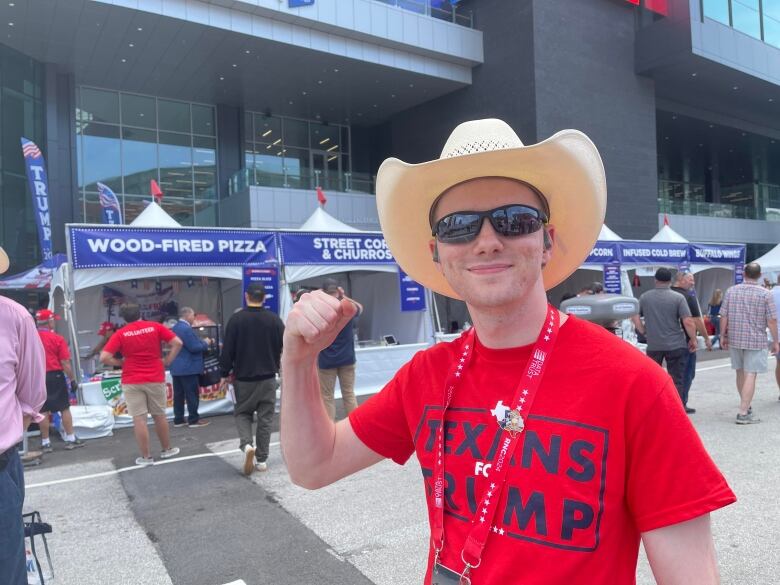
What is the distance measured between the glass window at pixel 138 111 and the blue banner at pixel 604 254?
15791 millimetres

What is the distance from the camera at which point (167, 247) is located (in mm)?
8766

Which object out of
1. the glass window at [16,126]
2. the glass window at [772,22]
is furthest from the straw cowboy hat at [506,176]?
the glass window at [772,22]

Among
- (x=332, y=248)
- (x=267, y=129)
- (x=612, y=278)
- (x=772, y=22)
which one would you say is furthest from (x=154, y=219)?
(x=772, y=22)

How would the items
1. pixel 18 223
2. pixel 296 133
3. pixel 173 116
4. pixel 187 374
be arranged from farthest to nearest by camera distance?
pixel 296 133 → pixel 173 116 → pixel 18 223 → pixel 187 374

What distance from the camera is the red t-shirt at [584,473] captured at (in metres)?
1.10

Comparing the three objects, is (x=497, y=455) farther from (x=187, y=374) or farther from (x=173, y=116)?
(x=173, y=116)

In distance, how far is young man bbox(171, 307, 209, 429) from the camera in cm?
820

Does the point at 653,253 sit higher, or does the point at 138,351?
the point at 653,253

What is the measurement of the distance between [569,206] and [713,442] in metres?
5.42

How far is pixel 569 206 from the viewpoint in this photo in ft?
5.00

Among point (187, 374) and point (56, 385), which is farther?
point (187, 374)

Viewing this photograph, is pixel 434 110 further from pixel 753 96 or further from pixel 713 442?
pixel 713 442

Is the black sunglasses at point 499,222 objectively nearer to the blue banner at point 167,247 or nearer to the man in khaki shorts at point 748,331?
the man in khaki shorts at point 748,331

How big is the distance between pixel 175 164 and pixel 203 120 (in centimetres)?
200
